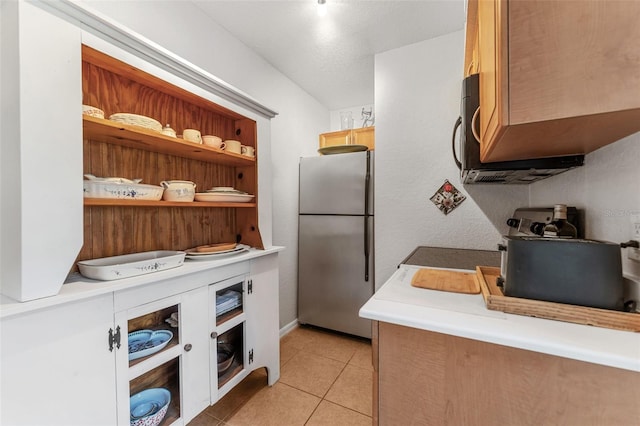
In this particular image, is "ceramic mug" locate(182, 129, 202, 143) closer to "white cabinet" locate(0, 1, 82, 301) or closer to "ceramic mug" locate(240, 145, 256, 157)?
"ceramic mug" locate(240, 145, 256, 157)

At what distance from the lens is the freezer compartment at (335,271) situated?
2.33m

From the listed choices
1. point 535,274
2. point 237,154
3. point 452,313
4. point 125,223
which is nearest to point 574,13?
point 535,274

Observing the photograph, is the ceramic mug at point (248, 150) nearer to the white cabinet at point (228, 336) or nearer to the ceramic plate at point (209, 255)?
the ceramic plate at point (209, 255)

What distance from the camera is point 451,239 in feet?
6.62

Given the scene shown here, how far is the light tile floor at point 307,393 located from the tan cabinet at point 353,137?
6.59 feet

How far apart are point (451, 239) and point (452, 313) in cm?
143

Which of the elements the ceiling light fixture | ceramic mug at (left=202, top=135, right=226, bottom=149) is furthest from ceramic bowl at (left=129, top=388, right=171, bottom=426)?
the ceiling light fixture

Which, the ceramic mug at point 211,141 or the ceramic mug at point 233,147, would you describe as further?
the ceramic mug at point 233,147

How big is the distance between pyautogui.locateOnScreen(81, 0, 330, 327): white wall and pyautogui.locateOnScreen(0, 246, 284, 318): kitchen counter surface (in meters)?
0.95

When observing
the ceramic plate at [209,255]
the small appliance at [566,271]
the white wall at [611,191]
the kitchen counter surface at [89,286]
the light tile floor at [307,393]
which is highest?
the white wall at [611,191]

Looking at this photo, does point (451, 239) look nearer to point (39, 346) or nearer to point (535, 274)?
point (535, 274)

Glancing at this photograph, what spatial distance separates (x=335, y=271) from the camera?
8.05 feet

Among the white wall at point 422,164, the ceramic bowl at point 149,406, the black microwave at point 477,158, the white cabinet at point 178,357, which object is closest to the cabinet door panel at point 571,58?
the black microwave at point 477,158

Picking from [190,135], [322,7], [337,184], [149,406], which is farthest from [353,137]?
[149,406]
